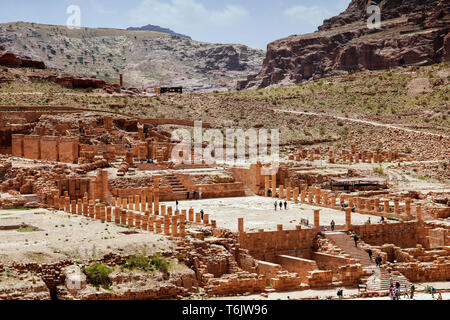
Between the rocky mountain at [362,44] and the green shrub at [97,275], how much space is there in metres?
79.9

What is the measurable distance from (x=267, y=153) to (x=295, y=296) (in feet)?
117

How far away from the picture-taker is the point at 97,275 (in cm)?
2811

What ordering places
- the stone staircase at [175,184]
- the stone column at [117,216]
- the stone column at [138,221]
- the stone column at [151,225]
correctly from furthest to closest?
the stone staircase at [175,184]
the stone column at [117,216]
the stone column at [138,221]
the stone column at [151,225]

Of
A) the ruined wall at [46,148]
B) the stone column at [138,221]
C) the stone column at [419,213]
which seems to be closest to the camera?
the stone column at [138,221]

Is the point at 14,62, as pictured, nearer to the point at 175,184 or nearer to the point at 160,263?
the point at 175,184

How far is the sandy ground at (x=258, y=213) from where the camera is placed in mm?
38416

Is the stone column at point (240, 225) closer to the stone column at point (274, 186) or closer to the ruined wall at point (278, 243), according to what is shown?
the ruined wall at point (278, 243)

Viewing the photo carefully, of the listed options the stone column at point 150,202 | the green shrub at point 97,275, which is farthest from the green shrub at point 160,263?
the stone column at point 150,202

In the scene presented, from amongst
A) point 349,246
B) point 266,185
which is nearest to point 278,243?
point 349,246

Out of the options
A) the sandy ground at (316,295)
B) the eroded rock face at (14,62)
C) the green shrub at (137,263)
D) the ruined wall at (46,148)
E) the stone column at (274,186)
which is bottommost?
the sandy ground at (316,295)

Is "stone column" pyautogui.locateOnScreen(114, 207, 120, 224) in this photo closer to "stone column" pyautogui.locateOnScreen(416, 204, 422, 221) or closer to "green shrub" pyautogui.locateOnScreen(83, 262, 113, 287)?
"green shrub" pyautogui.locateOnScreen(83, 262, 113, 287)

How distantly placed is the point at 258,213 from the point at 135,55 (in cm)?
13555

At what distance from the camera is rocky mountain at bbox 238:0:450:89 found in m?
106
